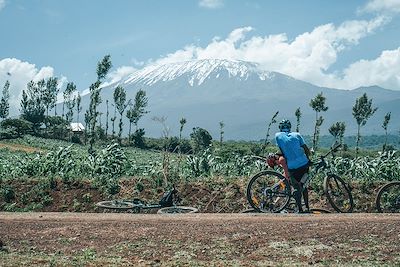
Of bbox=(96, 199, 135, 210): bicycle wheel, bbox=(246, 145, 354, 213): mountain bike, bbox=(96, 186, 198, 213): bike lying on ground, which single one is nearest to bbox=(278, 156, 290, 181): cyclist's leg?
bbox=(246, 145, 354, 213): mountain bike

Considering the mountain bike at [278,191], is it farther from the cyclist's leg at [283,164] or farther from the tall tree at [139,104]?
the tall tree at [139,104]

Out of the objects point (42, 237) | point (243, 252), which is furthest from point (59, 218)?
point (243, 252)

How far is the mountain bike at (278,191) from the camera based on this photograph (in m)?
10.9

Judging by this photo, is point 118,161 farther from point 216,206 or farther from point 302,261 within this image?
point 302,261

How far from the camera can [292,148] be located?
10.5 metres

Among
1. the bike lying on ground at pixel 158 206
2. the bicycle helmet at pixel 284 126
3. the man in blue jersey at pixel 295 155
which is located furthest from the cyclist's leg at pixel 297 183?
the bike lying on ground at pixel 158 206

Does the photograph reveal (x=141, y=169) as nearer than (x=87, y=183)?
No

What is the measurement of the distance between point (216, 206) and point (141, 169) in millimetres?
Answer: 6148

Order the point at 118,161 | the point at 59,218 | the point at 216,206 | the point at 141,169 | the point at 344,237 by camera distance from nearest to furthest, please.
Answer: the point at 344,237 → the point at 59,218 → the point at 216,206 → the point at 118,161 → the point at 141,169

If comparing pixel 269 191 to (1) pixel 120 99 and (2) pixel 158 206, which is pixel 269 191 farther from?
(1) pixel 120 99

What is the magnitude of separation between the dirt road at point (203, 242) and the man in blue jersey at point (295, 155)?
5.30 feet

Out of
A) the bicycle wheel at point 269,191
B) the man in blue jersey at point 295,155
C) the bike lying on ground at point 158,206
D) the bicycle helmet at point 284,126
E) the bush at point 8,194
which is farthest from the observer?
the bush at point 8,194

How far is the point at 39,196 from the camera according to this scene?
49.9 feet

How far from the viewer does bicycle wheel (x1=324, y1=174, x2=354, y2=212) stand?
11203 mm
